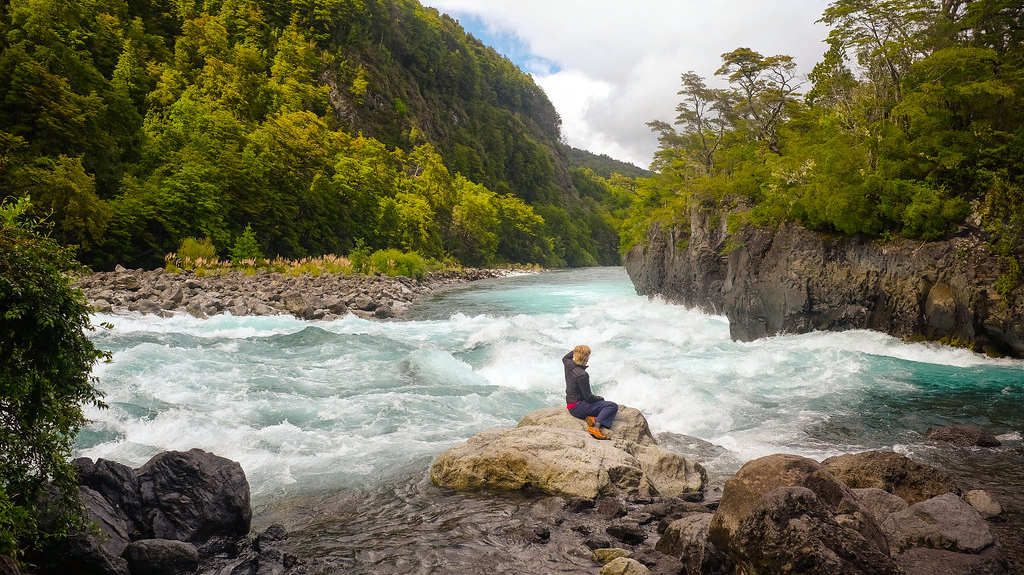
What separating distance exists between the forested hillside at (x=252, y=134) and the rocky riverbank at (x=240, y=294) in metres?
4.21

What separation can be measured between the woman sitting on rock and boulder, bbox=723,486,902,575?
153 inches

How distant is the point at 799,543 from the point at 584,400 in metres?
4.66

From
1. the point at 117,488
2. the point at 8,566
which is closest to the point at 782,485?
the point at 8,566

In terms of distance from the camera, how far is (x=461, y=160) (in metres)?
91.4

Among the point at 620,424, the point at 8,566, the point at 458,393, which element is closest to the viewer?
the point at 8,566

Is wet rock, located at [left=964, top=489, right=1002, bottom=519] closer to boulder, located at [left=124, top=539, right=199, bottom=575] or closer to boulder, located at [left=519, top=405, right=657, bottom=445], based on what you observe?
boulder, located at [left=519, top=405, right=657, bottom=445]

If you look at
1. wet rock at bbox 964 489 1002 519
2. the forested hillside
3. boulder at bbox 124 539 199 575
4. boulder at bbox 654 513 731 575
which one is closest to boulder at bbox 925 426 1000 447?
wet rock at bbox 964 489 1002 519

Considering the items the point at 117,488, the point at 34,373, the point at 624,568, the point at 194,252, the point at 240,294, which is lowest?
the point at 624,568

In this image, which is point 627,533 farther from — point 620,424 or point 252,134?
point 252,134

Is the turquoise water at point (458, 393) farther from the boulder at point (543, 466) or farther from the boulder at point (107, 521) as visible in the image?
the boulder at point (107, 521)

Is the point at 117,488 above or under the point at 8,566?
under

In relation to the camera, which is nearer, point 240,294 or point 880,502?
point 880,502

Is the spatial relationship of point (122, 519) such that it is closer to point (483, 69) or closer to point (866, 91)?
point (866, 91)

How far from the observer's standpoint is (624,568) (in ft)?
15.2
